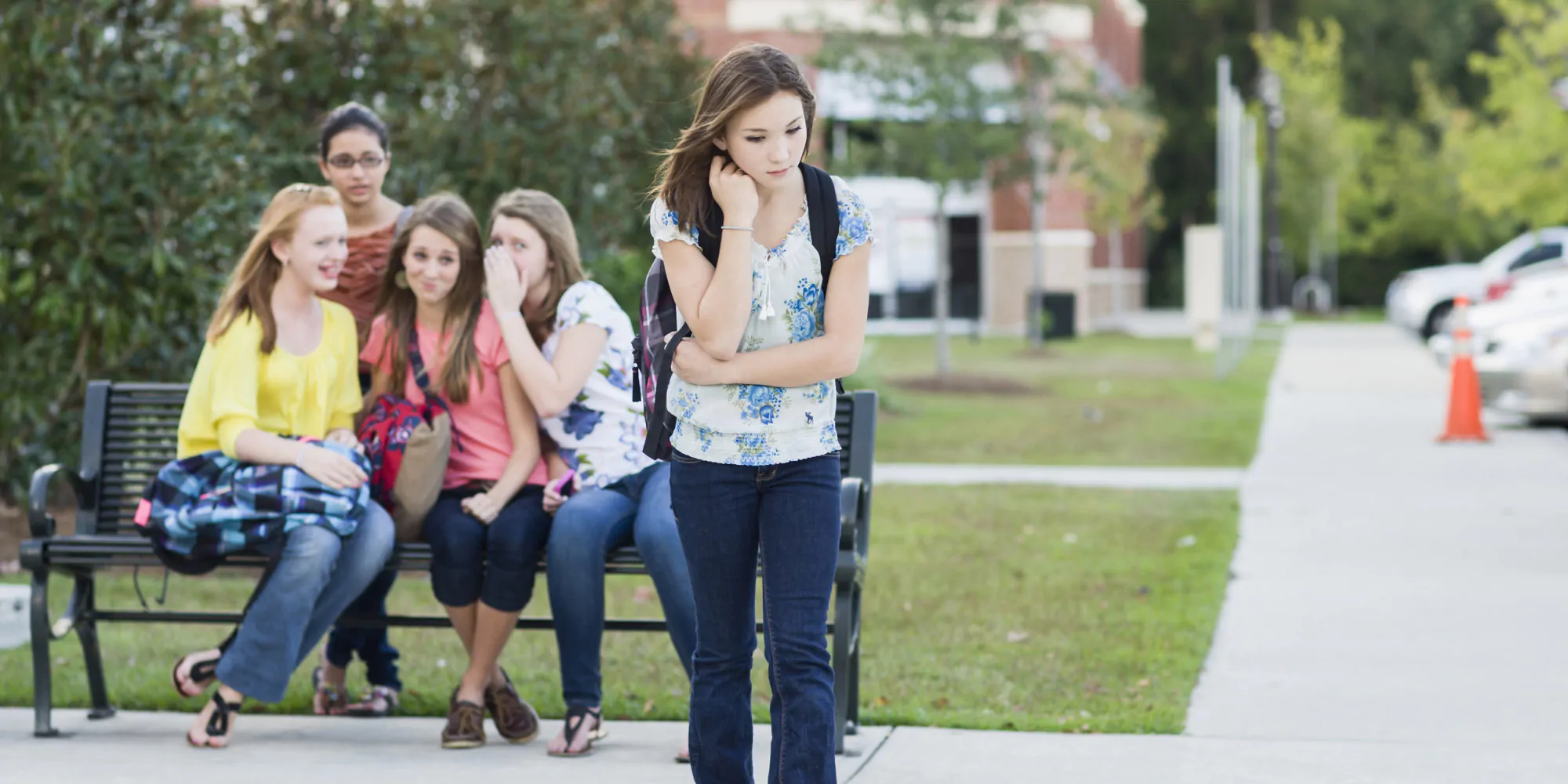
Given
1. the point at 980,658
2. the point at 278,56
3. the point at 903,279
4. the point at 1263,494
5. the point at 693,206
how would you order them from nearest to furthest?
the point at 693,206 → the point at 980,658 → the point at 278,56 → the point at 1263,494 → the point at 903,279

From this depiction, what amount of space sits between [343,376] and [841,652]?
1.65m

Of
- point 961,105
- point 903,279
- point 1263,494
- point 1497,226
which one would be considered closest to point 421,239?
point 1263,494

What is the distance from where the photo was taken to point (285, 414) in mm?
5445

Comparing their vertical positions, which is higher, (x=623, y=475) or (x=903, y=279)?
(x=903, y=279)

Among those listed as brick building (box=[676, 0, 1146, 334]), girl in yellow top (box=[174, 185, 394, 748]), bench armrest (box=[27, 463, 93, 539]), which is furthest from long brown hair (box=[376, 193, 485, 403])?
brick building (box=[676, 0, 1146, 334])

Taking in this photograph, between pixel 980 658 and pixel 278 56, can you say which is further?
pixel 278 56

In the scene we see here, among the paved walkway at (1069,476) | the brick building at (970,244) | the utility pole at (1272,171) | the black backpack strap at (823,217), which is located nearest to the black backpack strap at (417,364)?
the black backpack strap at (823,217)

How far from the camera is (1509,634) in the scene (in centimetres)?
704

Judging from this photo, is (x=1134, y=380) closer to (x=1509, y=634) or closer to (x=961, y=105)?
(x=961, y=105)

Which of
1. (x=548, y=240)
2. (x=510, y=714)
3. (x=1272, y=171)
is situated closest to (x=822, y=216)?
(x=548, y=240)

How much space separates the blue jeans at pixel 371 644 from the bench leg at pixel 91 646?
25.8 inches

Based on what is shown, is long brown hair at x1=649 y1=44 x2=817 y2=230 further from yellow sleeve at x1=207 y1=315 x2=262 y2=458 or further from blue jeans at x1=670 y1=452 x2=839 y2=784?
yellow sleeve at x1=207 y1=315 x2=262 y2=458

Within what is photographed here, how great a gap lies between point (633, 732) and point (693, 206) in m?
2.13

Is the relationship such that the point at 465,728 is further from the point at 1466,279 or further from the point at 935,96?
the point at 1466,279
